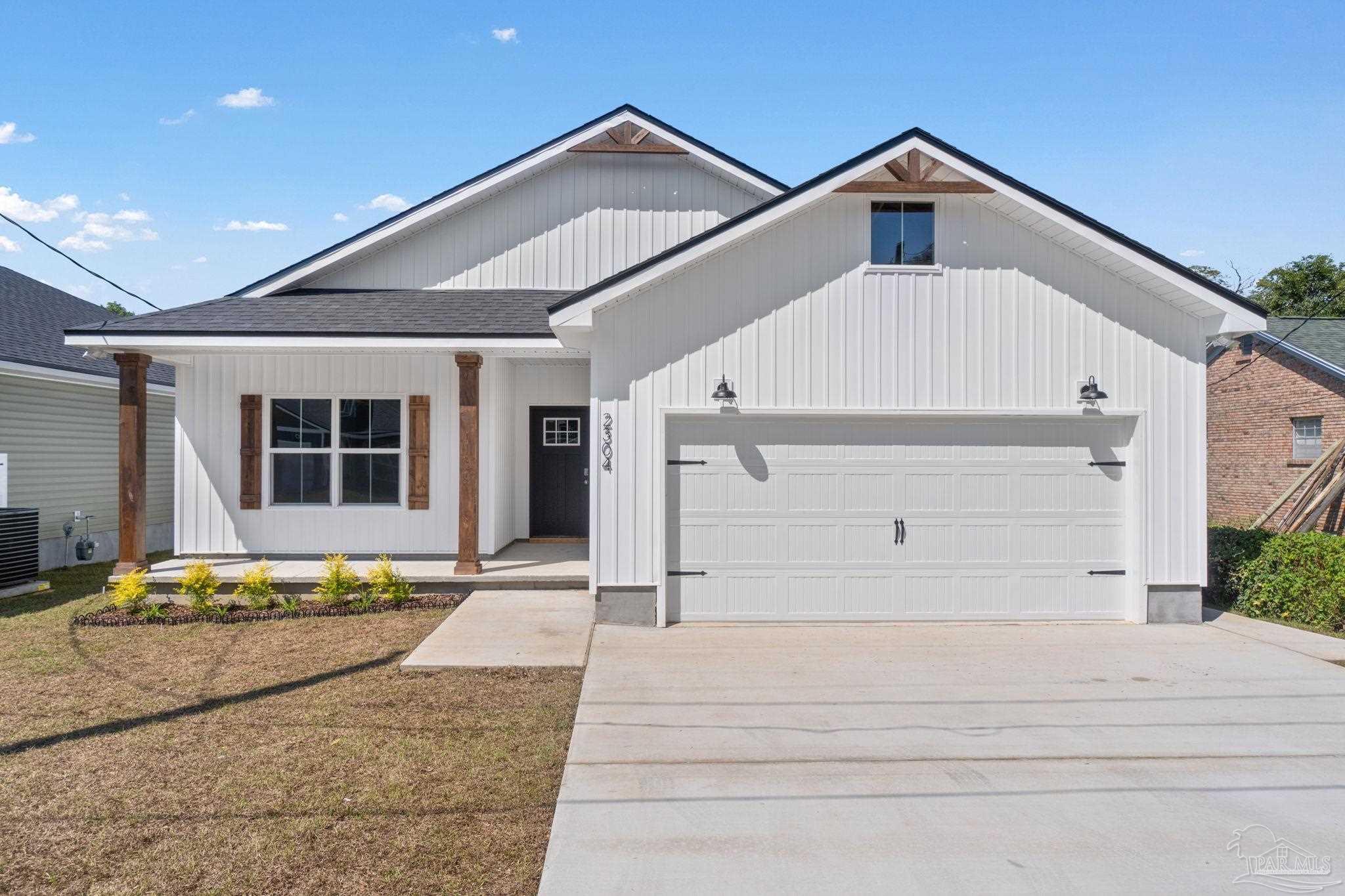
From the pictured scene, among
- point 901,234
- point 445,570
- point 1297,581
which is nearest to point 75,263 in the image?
point 445,570

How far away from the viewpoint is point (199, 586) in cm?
793

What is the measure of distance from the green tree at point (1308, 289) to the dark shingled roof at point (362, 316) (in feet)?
109

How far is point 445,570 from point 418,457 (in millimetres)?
1720

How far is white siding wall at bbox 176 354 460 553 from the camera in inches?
392

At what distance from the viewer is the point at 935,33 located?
11.1 metres

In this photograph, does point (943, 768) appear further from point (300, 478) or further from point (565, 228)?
point (565, 228)

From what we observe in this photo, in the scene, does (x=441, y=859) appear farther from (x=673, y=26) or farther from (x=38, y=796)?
(x=673, y=26)

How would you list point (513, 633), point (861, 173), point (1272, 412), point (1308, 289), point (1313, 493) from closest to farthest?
point (513, 633), point (861, 173), point (1313, 493), point (1272, 412), point (1308, 289)

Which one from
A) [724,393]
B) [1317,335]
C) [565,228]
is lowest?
[724,393]

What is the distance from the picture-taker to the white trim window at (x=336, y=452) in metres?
10.0

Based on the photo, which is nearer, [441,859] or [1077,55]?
[441,859]

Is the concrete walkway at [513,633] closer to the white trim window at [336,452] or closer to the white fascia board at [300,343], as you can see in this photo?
the white trim window at [336,452]

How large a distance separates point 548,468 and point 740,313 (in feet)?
16.3

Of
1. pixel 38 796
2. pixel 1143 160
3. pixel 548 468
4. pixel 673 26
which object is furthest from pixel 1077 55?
pixel 38 796
